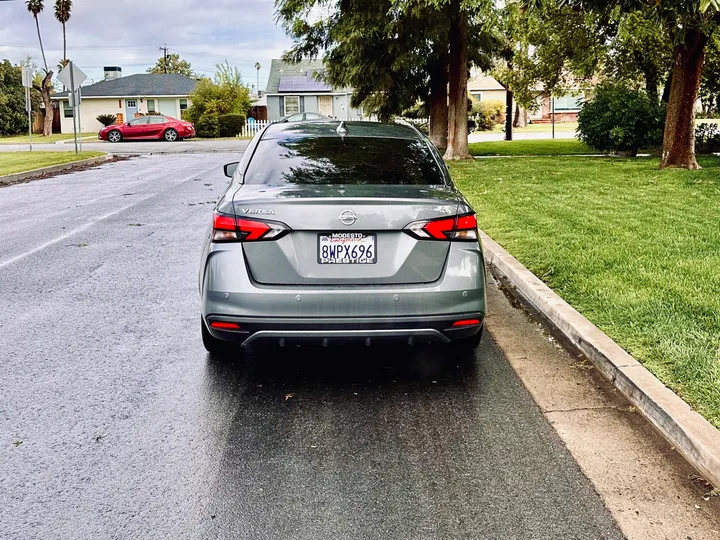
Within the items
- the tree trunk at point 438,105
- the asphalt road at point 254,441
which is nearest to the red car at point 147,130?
the tree trunk at point 438,105

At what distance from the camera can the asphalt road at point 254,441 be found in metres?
3.20

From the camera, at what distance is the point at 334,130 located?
5.66 m

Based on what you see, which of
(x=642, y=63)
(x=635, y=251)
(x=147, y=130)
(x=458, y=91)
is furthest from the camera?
(x=147, y=130)

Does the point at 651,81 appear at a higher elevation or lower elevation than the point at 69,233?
higher

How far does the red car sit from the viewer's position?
143ft

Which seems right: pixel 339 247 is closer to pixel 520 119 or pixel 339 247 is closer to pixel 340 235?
pixel 340 235

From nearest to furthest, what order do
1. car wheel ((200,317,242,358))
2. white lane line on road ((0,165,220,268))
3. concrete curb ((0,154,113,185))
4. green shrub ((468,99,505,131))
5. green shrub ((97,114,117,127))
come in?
car wheel ((200,317,242,358))
white lane line on road ((0,165,220,268))
concrete curb ((0,154,113,185))
green shrub ((468,99,505,131))
green shrub ((97,114,117,127))

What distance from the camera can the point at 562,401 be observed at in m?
4.51

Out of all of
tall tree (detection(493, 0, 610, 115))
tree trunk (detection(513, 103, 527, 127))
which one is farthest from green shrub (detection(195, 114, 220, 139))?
tree trunk (detection(513, 103, 527, 127))

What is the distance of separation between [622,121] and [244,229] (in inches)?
806

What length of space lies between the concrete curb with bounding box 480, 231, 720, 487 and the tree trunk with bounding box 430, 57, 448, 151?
75.2 feet

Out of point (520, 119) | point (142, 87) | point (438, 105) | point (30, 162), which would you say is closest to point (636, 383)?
point (30, 162)

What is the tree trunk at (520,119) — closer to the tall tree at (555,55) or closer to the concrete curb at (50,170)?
the tall tree at (555,55)

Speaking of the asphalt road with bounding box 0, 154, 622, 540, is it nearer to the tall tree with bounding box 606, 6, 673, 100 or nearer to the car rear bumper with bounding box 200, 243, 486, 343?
the car rear bumper with bounding box 200, 243, 486, 343
